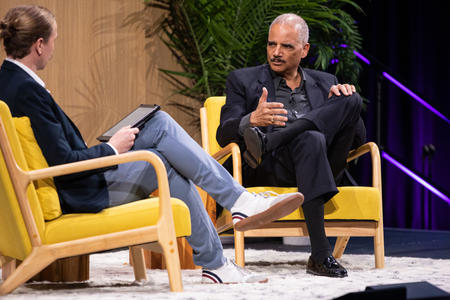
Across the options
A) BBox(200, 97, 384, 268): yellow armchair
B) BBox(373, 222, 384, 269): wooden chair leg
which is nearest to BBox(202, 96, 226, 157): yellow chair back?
BBox(200, 97, 384, 268): yellow armchair

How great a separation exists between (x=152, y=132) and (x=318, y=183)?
0.74m

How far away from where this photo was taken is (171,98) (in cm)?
498

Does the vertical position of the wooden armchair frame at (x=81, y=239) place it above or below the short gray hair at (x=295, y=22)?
below

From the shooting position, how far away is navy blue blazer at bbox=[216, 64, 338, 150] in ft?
10.7

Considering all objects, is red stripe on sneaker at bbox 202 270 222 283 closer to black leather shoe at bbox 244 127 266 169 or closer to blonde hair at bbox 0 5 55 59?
black leather shoe at bbox 244 127 266 169

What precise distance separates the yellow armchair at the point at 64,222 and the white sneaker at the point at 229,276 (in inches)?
8.8

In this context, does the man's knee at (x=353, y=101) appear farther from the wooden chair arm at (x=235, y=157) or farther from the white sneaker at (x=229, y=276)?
the white sneaker at (x=229, y=276)

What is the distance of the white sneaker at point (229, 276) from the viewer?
2.55 m

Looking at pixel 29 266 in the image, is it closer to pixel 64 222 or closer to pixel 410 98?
A: pixel 64 222

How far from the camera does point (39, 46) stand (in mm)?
2457

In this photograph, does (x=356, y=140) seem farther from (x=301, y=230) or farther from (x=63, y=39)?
(x=63, y=39)

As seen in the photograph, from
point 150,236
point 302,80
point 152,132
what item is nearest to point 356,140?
point 302,80

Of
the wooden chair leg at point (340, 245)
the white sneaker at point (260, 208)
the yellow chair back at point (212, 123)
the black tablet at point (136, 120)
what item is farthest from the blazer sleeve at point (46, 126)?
the wooden chair leg at point (340, 245)

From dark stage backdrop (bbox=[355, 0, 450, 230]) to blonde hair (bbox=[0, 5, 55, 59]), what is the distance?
3917 mm
